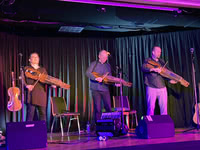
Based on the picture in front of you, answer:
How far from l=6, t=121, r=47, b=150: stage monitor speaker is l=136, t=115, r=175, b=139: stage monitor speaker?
1.59 m

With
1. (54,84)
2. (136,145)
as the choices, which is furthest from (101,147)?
(54,84)

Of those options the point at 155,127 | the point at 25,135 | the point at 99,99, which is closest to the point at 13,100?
the point at 99,99

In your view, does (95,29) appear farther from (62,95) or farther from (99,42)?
(62,95)

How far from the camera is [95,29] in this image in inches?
303

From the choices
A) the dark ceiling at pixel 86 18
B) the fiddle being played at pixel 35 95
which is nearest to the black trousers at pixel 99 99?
the fiddle being played at pixel 35 95

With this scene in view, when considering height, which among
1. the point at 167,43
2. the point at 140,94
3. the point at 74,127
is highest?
the point at 167,43

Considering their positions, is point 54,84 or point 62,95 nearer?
point 54,84

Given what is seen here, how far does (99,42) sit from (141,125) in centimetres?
384

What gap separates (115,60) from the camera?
7898 mm

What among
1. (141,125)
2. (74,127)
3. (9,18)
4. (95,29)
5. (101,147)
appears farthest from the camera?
(95,29)

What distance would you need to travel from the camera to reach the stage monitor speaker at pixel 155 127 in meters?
4.41

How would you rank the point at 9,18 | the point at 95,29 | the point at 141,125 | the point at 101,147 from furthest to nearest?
1. the point at 95,29
2. the point at 9,18
3. the point at 141,125
4. the point at 101,147

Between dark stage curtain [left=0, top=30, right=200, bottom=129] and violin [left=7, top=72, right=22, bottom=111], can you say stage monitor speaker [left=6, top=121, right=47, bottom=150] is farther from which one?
dark stage curtain [left=0, top=30, right=200, bottom=129]

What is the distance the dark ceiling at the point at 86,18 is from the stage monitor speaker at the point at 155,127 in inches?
112
